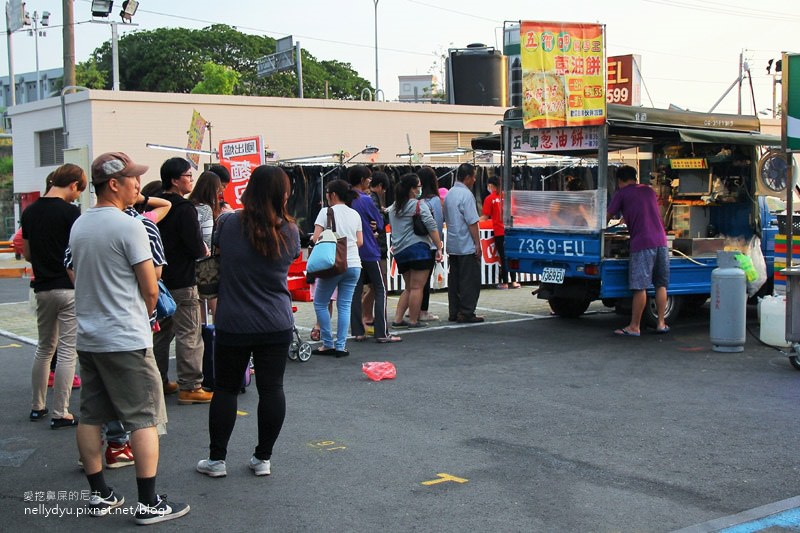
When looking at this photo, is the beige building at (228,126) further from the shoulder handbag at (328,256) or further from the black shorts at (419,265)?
the shoulder handbag at (328,256)

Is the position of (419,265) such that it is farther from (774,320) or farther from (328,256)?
(774,320)

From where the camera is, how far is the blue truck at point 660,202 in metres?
10.8

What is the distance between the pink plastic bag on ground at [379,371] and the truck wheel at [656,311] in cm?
393

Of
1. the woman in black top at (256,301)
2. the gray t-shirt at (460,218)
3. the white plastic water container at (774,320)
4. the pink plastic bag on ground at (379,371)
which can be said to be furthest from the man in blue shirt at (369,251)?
the woman in black top at (256,301)

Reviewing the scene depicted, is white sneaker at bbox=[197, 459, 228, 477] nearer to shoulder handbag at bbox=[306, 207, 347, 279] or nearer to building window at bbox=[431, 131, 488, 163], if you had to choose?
shoulder handbag at bbox=[306, 207, 347, 279]

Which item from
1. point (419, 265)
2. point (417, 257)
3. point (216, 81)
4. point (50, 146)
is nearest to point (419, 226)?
point (417, 257)

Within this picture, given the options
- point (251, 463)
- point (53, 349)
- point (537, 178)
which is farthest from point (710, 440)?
point (537, 178)

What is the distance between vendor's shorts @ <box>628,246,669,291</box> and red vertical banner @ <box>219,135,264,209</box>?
456 centimetres

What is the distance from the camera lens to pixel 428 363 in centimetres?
912

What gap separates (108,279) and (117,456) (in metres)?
1.65

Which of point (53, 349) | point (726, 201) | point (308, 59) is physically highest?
point (308, 59)

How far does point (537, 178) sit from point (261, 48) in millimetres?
40279

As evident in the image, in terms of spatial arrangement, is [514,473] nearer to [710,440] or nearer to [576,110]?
[710,440]

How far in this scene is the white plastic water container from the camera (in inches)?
376
